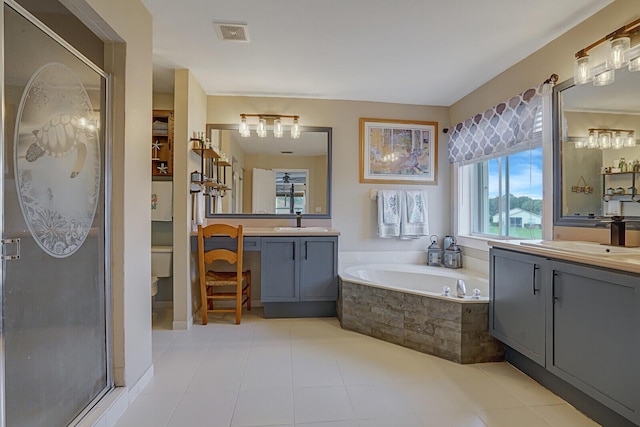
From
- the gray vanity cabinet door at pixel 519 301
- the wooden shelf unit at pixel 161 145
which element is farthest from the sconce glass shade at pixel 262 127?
the gray vanity cabinet door at pixel 519 301

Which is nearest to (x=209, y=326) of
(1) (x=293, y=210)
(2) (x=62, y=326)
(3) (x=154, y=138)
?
(1) (x=293, y=210)

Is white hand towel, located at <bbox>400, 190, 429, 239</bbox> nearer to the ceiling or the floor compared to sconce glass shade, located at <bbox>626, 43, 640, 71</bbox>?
nearer to the floor

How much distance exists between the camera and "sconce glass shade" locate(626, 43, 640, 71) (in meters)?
1.76

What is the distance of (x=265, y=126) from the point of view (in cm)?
355

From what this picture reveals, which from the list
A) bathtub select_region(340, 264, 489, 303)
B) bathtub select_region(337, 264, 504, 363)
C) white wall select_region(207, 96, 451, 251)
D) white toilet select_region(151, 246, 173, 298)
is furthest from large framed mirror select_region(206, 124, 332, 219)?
bathtub select_region(337, 264, 504, 363)

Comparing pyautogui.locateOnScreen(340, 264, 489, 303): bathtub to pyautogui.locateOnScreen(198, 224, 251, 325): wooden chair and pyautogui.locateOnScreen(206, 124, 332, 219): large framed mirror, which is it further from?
pyautogui.locateOnScreen(198, 224, 251, 325): wooden chair

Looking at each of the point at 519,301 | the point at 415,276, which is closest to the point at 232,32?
the point at 519,301

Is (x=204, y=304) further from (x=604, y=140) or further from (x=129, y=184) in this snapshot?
(x=604, y=140)

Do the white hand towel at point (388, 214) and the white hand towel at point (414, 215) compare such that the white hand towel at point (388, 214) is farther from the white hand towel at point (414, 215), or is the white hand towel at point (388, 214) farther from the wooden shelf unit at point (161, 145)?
the wooden shelf unit at point (161, 145)

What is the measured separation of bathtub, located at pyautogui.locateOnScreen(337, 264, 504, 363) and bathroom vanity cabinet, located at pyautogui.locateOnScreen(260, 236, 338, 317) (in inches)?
7.0

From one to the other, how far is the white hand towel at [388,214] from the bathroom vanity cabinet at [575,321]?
1.44 m

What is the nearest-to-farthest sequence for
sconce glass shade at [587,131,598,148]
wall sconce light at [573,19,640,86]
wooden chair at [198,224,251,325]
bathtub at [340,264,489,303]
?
wall sconce light at [573,19,640,86] → sconce glass shade at [587,131,598,148] → wooden chair at [198,224,251,325] → bathtub at [340,264,489,303]

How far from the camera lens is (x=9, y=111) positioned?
1119 millimetres

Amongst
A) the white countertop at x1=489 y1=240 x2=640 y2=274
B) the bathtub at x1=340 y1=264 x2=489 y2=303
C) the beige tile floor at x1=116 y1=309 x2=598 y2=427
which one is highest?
the white countertop at x1=489 y1=240 x2=640 y2=274
